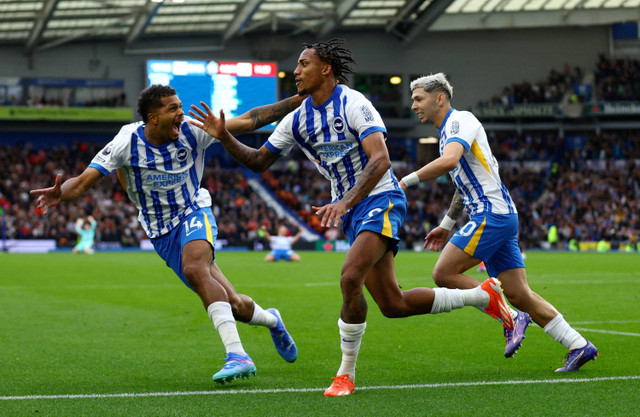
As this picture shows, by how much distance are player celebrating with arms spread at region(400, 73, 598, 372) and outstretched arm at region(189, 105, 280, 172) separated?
144cm

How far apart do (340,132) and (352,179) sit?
36 centimetres

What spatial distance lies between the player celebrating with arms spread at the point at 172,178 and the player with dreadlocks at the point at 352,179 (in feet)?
1.15

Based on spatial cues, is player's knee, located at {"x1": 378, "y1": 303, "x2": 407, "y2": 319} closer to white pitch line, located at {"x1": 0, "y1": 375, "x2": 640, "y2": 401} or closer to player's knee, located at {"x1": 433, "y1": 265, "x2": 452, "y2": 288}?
white pitch line, located at {"x1": 0, "y1": 375, "x2": 640, "y2": 401}

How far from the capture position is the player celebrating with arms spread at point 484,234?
6844mm

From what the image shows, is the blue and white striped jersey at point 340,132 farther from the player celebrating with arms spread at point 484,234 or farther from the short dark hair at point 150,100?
the short dark hair at point 150,100

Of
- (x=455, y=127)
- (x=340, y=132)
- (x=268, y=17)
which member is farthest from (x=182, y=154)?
(x=268, y=17)

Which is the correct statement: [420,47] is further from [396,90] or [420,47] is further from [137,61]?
[137,61]

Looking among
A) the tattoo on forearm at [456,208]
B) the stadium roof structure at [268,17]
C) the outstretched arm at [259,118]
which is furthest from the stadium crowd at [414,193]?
the outstretched arm at [259,118]

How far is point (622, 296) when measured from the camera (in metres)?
14.8

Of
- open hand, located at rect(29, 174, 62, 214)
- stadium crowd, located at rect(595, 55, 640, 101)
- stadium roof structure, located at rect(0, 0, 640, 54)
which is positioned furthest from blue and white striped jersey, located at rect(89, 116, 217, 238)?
stadium crowd, located at rect(595, 55, 640, 101)

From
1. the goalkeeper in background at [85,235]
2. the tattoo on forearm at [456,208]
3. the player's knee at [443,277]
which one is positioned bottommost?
the goalkeeper in background at [85,235]

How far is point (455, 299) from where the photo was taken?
256 inches

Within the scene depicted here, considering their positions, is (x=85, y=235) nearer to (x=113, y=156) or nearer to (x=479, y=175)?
(x=113, y=156)

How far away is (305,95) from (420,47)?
159 feet
